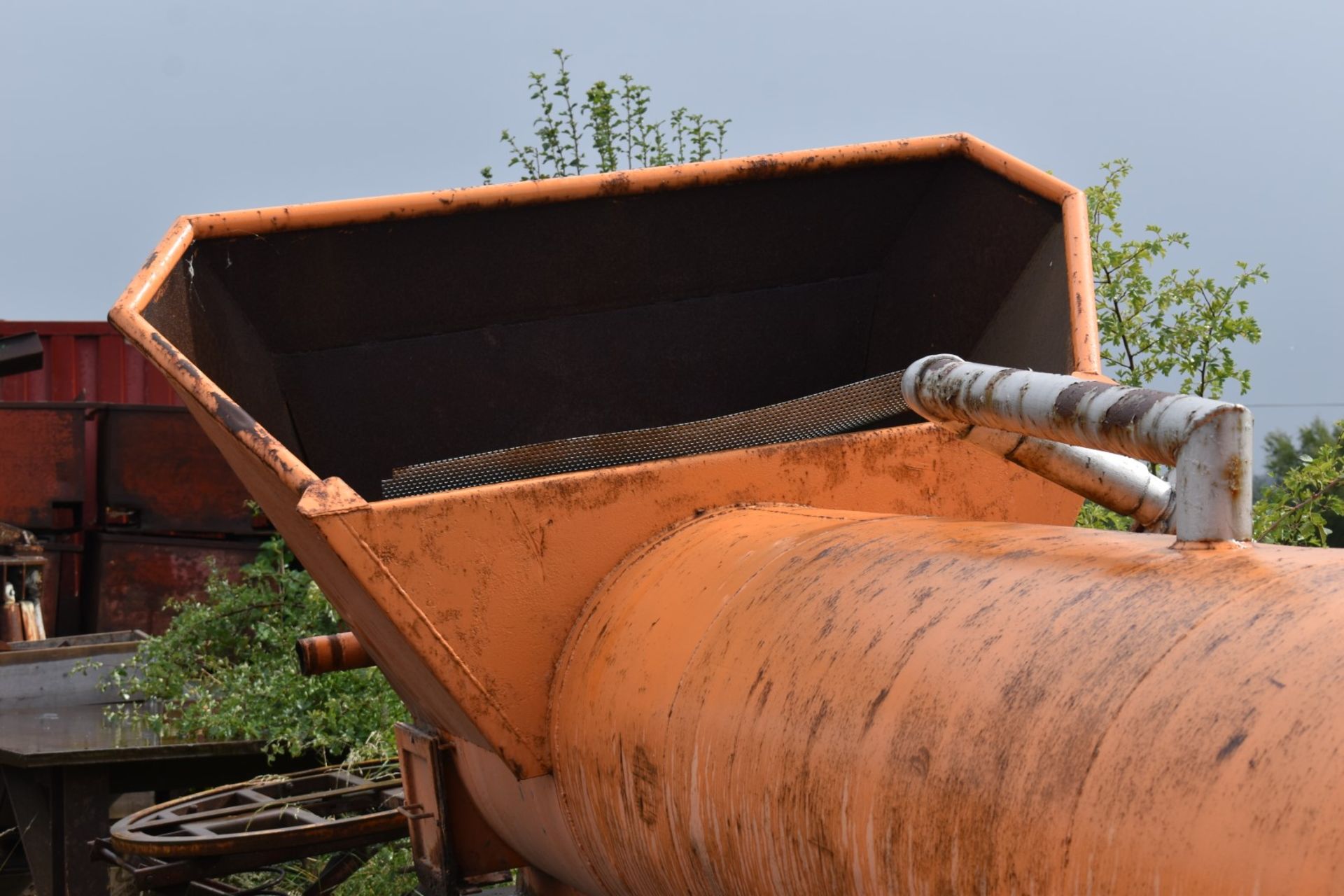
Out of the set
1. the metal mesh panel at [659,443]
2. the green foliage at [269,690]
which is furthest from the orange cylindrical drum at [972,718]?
the green foliage at [269,690]

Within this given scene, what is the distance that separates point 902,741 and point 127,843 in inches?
114

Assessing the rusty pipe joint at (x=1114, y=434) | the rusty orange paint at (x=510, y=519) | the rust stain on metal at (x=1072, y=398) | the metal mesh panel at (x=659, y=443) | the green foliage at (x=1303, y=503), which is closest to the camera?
the rusty pipe joint at (x=1114, y=434)

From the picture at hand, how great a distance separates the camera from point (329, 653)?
2742mm

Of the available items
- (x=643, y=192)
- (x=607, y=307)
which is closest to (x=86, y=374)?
(x=607, y=307)

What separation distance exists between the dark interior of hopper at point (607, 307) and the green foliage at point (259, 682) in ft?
5.19

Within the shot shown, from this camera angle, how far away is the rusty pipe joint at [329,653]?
8.96ft

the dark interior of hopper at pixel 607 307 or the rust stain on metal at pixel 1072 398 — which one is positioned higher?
the dark interior of hopper at pixel 607 307

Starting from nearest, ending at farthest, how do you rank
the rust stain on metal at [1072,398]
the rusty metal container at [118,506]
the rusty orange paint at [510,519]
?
the rust stain on metal at [1072,398]
the rusty orange paint at [510,519]
the rusty metal container at [118,506]

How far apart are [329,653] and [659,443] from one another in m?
0.96

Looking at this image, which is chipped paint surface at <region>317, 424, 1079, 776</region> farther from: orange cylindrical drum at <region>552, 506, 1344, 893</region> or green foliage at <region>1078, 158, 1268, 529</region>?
green foliage at <region>1078, 158, 1268, 529</region>

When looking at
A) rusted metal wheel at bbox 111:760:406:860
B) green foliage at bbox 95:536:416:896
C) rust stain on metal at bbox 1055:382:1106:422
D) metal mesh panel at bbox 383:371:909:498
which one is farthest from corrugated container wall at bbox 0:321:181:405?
rust stain on metal at bbox 1055:382:1106:422

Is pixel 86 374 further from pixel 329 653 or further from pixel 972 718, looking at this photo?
pixel 972 718

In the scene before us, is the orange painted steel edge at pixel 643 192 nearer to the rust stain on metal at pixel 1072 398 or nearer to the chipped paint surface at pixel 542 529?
the chipped paint surface at pixel 542 529

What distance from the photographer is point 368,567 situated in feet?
5.81
